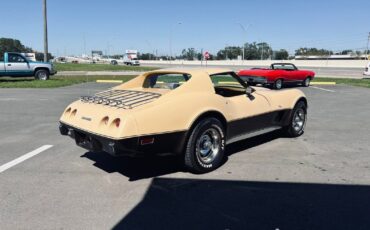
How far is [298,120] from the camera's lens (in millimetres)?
7047

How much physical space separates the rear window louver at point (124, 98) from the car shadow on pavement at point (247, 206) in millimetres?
1036

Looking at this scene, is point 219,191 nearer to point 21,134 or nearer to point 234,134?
point 234,134

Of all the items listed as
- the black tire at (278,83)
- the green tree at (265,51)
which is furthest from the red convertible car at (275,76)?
the green tree at (265,51)

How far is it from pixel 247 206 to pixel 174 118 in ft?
4.52

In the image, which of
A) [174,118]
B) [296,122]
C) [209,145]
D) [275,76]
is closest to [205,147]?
[209,145]

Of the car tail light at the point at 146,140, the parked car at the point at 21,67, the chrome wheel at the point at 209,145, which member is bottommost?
the chrome wheel at the point at 209,145

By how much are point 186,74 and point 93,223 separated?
8.69 ft

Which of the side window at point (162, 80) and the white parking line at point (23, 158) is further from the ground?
the side window at point (162, 80)

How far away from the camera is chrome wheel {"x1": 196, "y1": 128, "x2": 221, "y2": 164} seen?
15.9 ft

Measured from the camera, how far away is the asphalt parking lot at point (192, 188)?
3.45 m

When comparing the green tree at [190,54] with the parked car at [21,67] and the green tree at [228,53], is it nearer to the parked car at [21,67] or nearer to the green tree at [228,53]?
the green tree at [228,53]

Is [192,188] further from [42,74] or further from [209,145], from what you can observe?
[42,74]

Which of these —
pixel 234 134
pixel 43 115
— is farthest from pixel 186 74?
pixel 43 115

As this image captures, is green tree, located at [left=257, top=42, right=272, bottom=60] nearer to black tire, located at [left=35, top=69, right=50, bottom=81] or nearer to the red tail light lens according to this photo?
black tire, located at [left=35, top=69, right=50, bottom=81]
